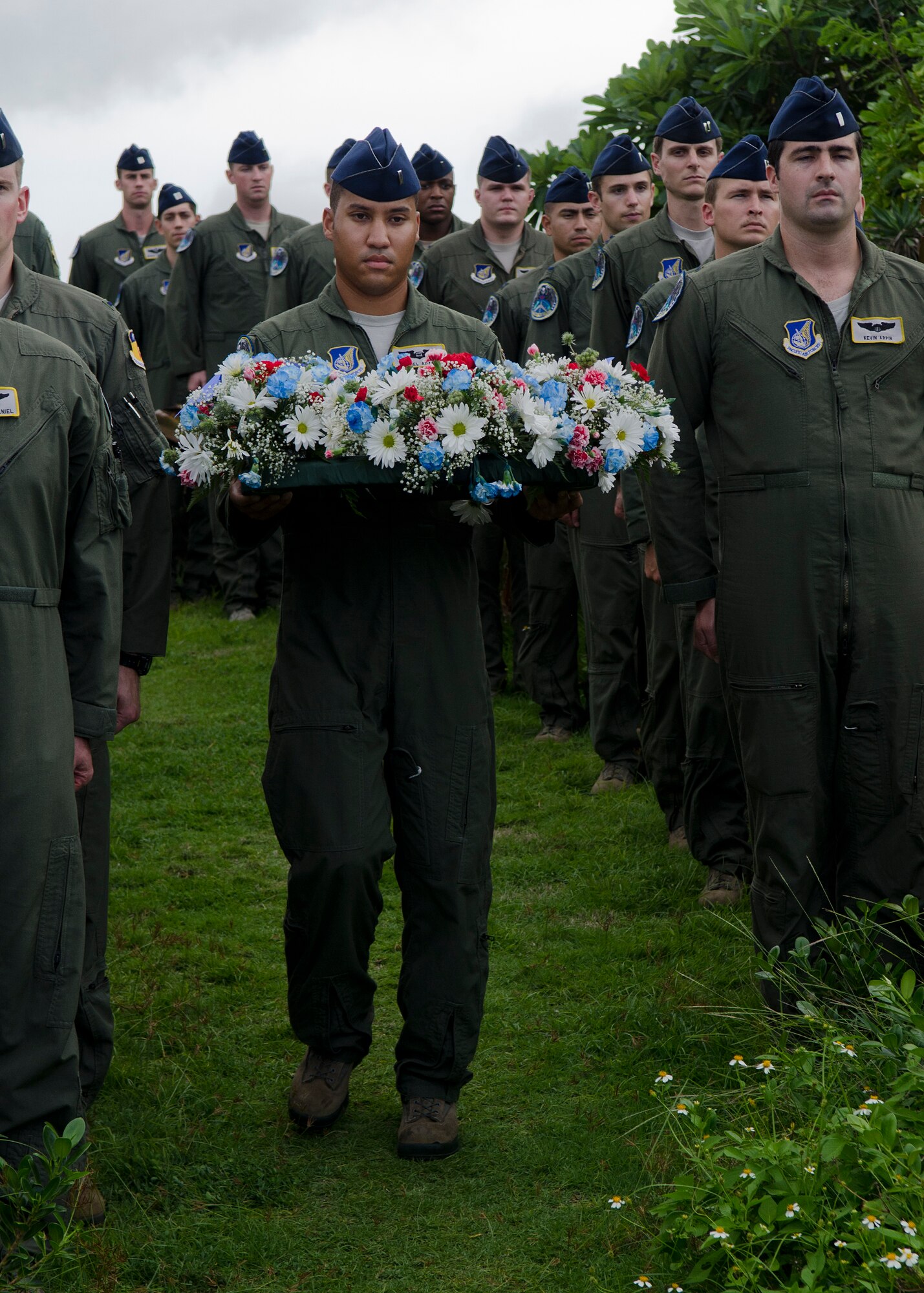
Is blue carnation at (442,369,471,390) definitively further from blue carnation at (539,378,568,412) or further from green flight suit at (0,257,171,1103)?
green flight suit at (0,257,171,1103)

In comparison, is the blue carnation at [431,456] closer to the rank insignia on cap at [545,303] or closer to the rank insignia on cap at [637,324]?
the rank insignia on cap at [637,324]

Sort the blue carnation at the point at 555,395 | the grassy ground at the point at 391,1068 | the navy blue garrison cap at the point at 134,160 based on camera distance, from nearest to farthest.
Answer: the grassy ground at the point at 391,1068
the blue carnation at the point at 555,395
the navy blue garrison cap at the point at 134,160

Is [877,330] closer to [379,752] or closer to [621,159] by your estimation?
[379,752]

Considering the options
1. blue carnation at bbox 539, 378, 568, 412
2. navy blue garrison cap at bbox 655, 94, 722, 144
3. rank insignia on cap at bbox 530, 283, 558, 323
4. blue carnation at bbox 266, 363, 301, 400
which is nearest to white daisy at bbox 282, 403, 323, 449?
blue carnation at bbox 266, 363, 301, 400

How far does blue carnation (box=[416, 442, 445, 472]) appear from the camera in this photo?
3836mm

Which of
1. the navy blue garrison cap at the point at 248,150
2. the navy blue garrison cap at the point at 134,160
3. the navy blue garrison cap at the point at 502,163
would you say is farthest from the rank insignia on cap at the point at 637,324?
the navy blue garrison cap at the point at 134,160

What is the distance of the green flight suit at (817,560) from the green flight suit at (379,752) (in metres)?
0.74

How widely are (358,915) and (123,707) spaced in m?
0.85

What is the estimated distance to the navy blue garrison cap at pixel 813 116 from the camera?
464cm

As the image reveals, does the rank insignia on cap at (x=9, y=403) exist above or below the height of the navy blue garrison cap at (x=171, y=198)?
below

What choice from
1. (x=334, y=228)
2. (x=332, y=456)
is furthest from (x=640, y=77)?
(x=332, y=456)

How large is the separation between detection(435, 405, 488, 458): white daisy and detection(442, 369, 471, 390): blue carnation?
56mm

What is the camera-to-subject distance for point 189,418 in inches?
158

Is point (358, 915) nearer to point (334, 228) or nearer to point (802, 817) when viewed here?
point (802, 817)
